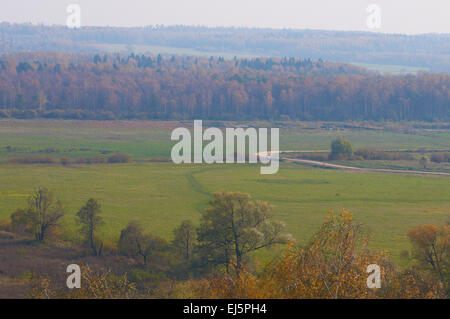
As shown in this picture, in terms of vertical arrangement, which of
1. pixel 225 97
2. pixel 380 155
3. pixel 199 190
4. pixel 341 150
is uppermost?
pixel 225 97

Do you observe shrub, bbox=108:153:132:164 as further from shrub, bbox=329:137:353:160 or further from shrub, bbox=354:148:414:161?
shrub, bbox=354:148:414:161

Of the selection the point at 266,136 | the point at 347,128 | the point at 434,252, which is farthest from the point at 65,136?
the point at 434,252

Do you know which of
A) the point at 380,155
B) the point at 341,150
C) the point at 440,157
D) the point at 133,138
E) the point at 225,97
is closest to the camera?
the point at 440,157

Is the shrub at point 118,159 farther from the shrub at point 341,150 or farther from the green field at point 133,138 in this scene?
the shrub at point 341,150

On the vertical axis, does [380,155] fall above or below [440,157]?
below

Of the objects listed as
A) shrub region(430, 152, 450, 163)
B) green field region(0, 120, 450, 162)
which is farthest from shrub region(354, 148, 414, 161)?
green field region(0, 120, 450, 162)

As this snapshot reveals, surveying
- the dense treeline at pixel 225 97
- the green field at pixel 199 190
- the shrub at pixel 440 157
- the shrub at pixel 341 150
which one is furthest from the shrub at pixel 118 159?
the dense treeline at pixel 225 97

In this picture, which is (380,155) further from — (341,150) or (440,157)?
(440,157)

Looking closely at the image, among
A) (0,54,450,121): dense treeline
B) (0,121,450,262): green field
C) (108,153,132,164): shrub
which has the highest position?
(0,54,450,121): dense treeline

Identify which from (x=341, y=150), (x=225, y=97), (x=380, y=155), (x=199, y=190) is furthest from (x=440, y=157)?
(x=225, y=97)
